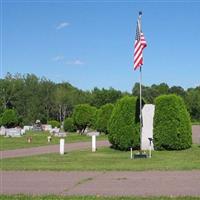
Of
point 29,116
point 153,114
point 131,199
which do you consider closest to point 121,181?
point 131,199

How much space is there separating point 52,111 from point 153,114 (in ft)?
310

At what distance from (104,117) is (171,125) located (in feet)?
82.0

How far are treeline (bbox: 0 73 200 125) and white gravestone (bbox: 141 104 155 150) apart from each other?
7925 centimetres

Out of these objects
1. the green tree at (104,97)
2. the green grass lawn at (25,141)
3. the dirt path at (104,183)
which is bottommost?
the dirt path at (104,183)

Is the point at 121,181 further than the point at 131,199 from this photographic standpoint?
Yes

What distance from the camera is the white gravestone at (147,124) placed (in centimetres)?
2441

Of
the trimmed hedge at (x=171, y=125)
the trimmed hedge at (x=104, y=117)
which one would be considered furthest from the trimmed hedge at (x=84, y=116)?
the trimmed hedge at (x=171, y=125)

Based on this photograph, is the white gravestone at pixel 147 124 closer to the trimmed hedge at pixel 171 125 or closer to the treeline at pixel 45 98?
the trimmed hedge at pixel 171 125

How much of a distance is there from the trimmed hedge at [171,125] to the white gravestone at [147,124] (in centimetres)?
30

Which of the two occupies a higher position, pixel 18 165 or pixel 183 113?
pixel 183 113

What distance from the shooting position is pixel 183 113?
952 inches

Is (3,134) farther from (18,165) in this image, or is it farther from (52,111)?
(52,111)

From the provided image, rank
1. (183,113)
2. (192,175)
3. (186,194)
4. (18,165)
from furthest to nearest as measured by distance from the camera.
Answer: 1. (183,113)
2. (18,165)
3. (192,175)
4. (186,194)

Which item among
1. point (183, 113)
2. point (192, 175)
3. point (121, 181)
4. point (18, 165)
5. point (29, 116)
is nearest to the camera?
point (121, 181)
